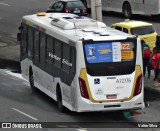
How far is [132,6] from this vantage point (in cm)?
3853

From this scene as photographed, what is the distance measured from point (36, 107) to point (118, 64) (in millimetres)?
3748

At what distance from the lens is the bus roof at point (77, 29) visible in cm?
1817

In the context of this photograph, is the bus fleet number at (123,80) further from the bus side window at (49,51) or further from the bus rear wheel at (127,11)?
the bus rear wheel at (127,11)

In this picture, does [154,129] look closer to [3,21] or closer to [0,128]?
[0,128]

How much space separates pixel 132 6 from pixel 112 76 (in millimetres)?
21181

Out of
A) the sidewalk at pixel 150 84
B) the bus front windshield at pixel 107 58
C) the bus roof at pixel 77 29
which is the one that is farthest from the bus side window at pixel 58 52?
the sidewalk at pixel 150 84

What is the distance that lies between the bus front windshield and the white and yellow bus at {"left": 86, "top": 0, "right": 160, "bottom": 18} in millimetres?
18548

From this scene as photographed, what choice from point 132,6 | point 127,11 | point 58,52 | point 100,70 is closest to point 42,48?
point 58,52

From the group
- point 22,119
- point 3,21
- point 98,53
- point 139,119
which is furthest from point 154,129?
point 3,21

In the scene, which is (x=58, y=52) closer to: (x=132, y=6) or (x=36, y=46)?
(x=36, y=46)

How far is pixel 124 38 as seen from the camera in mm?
18016

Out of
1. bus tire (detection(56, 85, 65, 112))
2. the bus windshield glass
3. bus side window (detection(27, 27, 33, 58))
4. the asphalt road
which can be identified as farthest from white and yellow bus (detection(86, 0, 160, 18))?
bus tire (detection(56, 85, 65, 112))

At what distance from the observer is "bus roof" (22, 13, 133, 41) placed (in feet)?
59.6

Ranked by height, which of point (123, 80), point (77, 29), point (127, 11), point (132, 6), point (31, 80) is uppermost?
point (77, 29)
